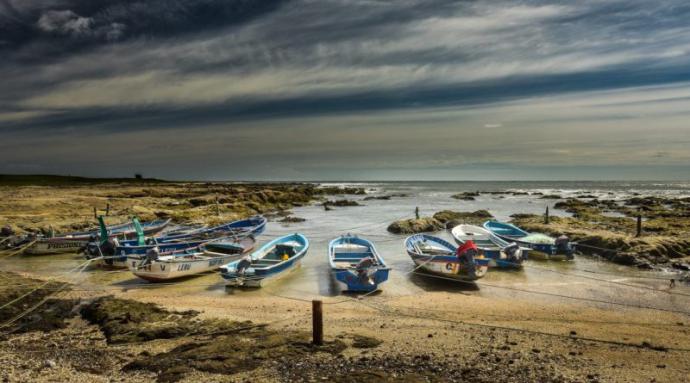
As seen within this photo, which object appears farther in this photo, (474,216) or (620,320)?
(474,216)

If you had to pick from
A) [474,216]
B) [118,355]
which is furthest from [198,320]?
[474,216]

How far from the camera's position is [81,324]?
11.5 m

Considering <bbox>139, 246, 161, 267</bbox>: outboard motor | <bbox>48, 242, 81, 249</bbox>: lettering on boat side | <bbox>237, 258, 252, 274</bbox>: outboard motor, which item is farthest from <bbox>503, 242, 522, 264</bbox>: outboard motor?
<bbox>48, 242, 81, 249</bbox>: lettering on boat side

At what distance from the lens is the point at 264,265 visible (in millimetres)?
17453

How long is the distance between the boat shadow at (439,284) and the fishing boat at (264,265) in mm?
5200

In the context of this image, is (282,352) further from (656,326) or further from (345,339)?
(656,326)

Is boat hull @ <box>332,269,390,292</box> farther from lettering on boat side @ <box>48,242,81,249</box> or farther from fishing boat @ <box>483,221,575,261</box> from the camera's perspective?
lettering on boat side @ <box>48,242,81,249</box>

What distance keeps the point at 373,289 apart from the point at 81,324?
351 inches

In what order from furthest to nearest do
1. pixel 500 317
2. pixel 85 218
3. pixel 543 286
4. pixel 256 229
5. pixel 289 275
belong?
pixel 85 218 < pixel 256 229 < pixel 289 275 < pixel 543 286 < pixel 500 317

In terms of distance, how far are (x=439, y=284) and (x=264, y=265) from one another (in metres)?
7.14

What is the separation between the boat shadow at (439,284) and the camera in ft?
51.8

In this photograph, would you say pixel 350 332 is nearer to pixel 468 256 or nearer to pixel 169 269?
pixel 468 256

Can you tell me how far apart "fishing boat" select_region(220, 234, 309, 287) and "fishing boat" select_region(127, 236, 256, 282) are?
141 cm

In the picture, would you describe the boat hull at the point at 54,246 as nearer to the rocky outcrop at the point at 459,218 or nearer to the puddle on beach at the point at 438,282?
the puddle on beach at the point at 438,282
